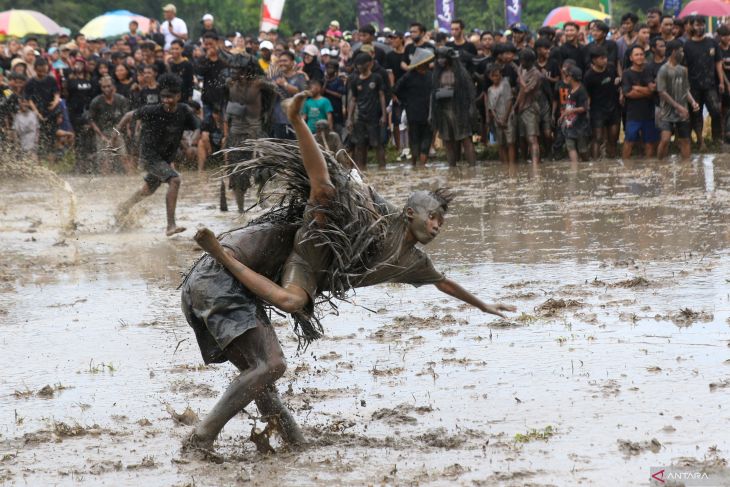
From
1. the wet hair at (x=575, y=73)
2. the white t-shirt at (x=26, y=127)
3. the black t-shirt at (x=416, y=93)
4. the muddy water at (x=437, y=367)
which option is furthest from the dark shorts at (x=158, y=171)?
the white t-shirt at (x=26, y=127)

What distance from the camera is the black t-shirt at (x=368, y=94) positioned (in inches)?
676

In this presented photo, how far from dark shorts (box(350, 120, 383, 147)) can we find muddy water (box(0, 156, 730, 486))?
5.66 meters

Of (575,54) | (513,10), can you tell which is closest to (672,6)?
(513,10)

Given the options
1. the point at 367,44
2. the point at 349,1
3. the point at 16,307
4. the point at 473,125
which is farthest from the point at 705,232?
the point at 349,1

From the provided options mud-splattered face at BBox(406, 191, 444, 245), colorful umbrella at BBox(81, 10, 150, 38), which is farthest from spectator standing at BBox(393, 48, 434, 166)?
colorful umbrella at BBox(81, 10, 150, 38)

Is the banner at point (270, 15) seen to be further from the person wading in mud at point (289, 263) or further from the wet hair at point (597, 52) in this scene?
the person wading in mud at point (289, 263)

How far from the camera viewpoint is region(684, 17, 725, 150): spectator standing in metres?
16.1

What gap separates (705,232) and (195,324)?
630 cm

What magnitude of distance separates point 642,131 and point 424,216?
11.7m

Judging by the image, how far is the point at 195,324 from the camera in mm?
5477

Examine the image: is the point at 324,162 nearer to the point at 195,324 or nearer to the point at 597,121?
the point at 195,324

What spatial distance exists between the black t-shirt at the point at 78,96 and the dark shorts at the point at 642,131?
8.56m

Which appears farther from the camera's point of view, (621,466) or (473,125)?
(473,125)

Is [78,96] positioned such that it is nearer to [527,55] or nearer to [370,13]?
[527,55]
